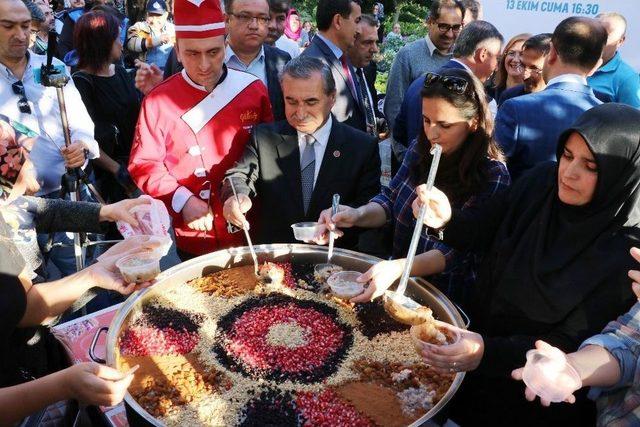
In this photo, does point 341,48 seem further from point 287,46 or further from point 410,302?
point 410,302

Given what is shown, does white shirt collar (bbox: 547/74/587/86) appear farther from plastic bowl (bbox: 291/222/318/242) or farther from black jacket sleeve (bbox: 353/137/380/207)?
plastic bowl (bbox: 291/222/318/242)

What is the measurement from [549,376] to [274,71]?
10.7 ft

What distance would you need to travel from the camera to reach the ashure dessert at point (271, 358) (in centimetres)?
162

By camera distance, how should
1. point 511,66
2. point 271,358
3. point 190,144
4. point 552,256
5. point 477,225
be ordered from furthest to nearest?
point 511,66 < point 190,144 < point 477,225 < point 271,358 < point 552,256

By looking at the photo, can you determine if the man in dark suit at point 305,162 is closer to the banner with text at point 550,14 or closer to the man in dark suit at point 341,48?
the man in dark suit at point 341,48

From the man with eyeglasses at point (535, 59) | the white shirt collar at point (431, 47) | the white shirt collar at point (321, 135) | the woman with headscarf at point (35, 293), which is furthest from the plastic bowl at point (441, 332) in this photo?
the white shirt collar at point (431, 47)

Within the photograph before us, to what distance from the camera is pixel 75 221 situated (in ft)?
7.97

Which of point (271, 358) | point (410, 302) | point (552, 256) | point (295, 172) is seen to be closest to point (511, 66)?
point (295, 172)

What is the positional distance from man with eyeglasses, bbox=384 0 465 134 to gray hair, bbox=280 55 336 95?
222 cm

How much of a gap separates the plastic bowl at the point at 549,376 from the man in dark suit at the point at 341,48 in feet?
9.81

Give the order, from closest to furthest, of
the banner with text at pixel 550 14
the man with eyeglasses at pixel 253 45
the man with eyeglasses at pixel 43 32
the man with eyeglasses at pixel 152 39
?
the man with eyeglasses at pixel 253 45, the man with eyeglasses at pixel 43 32, the banner with text at pixel 550 14, the man with eyeglasses at pixel 152 39

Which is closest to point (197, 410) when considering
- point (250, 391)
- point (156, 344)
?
point (250, 391)

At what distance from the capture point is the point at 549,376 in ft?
4.08

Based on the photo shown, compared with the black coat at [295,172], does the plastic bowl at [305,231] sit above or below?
below
